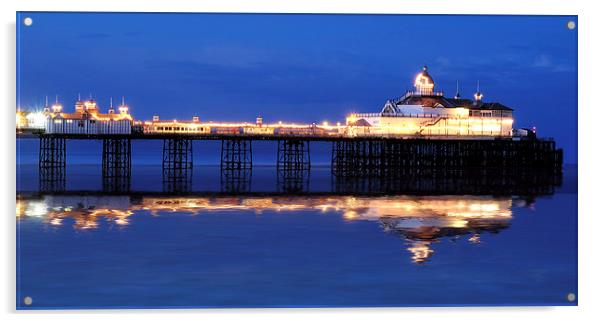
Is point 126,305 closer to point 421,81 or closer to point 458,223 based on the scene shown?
point 458,223

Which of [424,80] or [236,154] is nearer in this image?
[236,154]

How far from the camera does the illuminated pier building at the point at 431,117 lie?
49531mm

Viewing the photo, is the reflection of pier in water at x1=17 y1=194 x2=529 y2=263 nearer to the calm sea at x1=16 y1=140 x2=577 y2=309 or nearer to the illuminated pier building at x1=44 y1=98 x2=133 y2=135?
the calm sea at x1=16 y1=140 x2=577 y2=309

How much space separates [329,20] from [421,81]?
3976cm

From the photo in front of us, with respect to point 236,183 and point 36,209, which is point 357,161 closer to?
point 236,183

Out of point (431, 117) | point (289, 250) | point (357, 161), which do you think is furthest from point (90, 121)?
point (289, 250)

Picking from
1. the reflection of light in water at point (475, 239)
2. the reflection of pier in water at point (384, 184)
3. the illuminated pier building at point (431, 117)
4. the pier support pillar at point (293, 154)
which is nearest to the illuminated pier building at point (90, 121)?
the reflection of pier in water at point (384, 184)

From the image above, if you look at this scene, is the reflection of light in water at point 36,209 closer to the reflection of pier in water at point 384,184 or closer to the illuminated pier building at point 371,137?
the reflection of pier in water at point 384,184

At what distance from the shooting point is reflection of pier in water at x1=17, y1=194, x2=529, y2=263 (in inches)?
722

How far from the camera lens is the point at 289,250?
16016 millimetres

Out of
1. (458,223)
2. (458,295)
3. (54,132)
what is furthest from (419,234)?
(54,132)

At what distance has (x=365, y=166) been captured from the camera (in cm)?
4353

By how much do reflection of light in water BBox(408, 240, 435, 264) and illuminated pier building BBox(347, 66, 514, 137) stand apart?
32.4 metres

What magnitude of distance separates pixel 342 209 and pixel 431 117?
1126 inches
